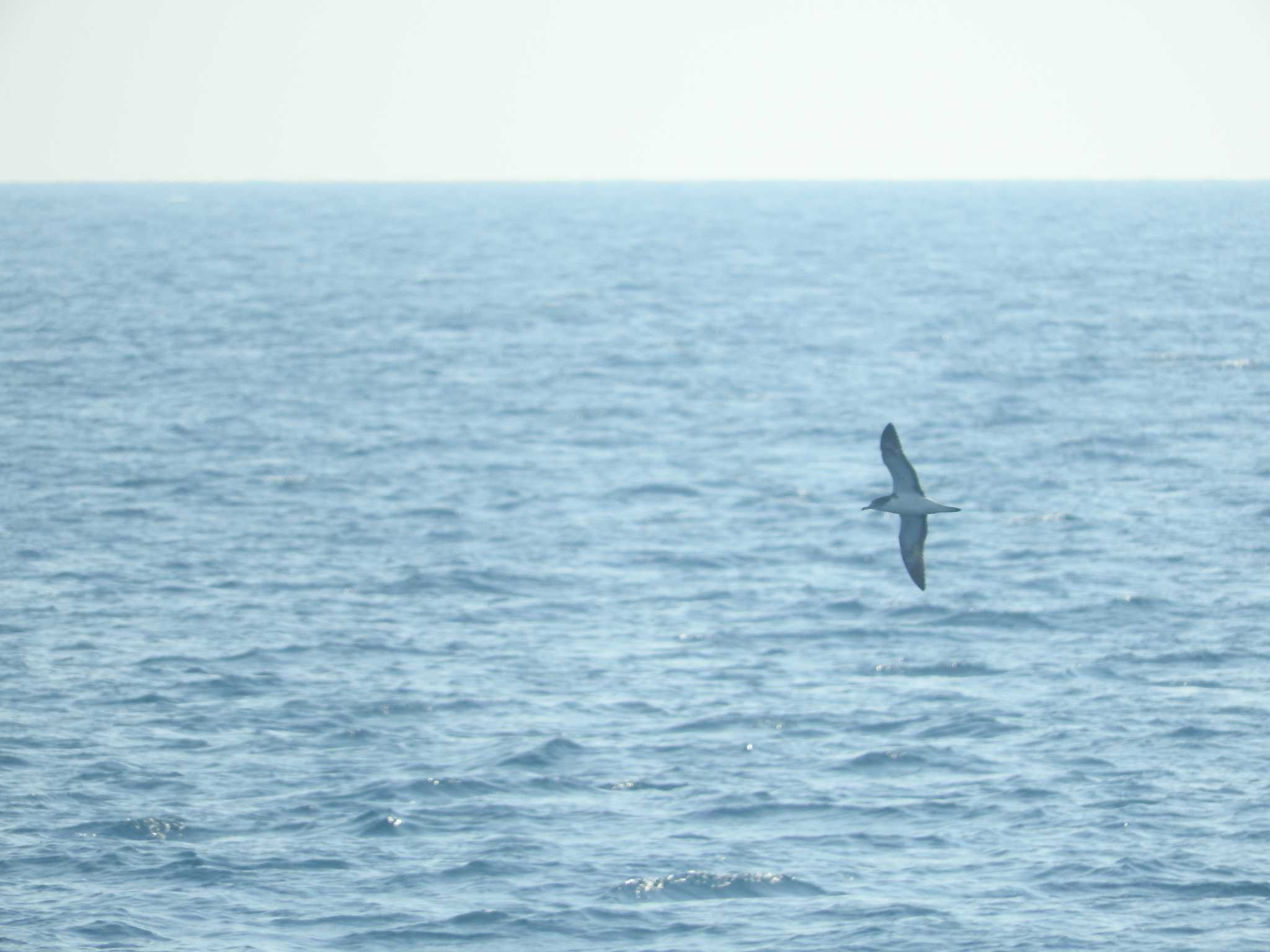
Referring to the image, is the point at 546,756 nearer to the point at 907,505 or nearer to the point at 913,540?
the point at 913,540

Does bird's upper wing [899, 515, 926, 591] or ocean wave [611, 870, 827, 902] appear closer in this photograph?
bird's upper wing [899, 515, 926, 591]

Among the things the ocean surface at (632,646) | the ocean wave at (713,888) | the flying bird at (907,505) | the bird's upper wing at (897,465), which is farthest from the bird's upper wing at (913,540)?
the ocean wave at (713,888)

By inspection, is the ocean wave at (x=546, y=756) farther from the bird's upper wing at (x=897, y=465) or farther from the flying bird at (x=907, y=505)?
the bird's upper wing at (x=897, y=465)

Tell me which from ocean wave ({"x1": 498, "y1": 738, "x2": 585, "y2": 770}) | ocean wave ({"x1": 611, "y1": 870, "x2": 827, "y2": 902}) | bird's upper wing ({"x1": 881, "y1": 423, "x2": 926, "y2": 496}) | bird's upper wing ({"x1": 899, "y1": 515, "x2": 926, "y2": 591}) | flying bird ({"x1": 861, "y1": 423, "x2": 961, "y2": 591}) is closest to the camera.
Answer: bird's upper wing ({"x1": 881, "y1": 423, "x2": 926, "y2": 496})

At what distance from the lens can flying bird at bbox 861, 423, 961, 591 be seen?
69.9 feet

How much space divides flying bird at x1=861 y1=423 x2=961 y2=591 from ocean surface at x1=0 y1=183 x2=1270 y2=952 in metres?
5.54

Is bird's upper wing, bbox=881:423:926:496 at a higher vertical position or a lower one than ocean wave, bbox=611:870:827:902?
higher

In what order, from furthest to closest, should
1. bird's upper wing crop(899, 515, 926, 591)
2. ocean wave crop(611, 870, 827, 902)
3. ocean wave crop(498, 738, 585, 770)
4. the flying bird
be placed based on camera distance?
ocean wave crop(498, 738, 585, 770) → ocean wave crop(611, 870, 827, 902) → bird's upper wing crop(899, 515, 926, 591) → the flying bird

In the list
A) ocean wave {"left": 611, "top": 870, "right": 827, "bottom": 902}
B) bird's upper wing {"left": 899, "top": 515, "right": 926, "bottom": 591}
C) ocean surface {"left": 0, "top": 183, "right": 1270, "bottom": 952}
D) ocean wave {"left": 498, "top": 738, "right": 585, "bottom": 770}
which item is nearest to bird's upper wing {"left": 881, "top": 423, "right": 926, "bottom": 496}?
bird's upper wing {"left": 899, "top": 515, "right": 926, "bottom": 591}

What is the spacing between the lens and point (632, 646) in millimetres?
36125

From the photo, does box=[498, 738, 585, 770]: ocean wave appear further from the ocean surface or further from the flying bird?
the flying bird

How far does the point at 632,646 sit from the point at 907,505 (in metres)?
15.0

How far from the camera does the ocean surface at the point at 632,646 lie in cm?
2530

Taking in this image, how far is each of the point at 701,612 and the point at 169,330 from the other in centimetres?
4912
